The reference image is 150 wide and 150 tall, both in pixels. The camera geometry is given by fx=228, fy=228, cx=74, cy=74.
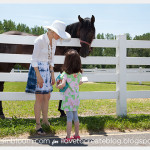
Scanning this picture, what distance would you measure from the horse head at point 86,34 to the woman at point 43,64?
1266mm

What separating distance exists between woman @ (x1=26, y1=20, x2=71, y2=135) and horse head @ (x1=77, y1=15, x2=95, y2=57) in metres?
1.27

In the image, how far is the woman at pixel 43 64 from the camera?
12.9ft

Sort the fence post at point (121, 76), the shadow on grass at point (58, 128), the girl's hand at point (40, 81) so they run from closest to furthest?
the shadow on grass at point (58, 128) < the girl's hand at point (40, 81) < the fence post at point (121, 76)

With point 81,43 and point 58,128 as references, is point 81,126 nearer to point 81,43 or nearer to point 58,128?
point 58,128

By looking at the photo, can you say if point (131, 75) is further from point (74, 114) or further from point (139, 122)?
point (74, 114)

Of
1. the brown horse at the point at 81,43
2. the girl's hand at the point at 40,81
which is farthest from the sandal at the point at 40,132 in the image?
the brown horse at the point at 81,43

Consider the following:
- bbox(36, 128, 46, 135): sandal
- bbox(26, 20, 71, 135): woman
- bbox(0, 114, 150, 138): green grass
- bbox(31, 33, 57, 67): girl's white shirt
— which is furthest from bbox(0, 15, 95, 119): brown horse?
bbox(36, 128, 46, 135): sandal

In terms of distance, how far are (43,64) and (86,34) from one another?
5.54 feet

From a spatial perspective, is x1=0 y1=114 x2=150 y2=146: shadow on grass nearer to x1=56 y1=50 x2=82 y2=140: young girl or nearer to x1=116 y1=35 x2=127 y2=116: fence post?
x1=56 y1=50 x2=82 y2=140: young girl

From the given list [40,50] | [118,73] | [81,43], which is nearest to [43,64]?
[40,50]

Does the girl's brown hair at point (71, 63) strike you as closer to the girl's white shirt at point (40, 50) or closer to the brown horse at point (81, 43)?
the girl's white shirt at point (40, 50)

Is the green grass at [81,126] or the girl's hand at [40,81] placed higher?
the girl's hand at [40,81]

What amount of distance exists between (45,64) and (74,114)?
106 centimetres

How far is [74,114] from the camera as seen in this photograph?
3709 mm
